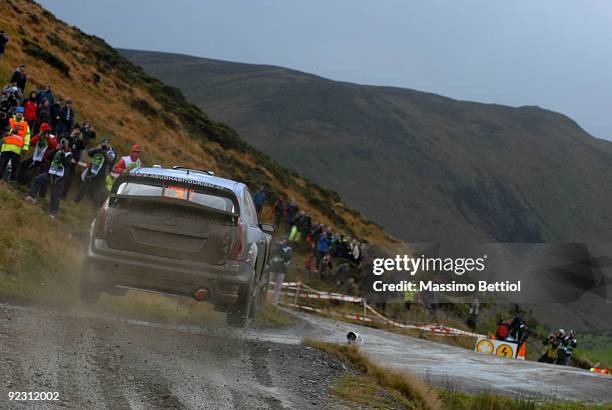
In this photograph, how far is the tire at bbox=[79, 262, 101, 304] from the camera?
10.4 meters

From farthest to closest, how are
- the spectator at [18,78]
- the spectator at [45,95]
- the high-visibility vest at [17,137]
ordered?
the spectator at [18,78], the spectator at [45,95], the high-visibility vest at [17,137]

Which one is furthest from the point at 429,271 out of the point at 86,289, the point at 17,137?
the point at 86,289

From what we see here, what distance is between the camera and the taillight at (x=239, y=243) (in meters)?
10.1

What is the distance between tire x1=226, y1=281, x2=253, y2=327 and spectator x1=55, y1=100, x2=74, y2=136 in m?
13.6

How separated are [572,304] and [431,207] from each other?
10516 cm

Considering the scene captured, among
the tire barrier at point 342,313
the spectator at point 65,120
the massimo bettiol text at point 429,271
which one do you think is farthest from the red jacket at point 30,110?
the massimo bettiol text at point 429,271

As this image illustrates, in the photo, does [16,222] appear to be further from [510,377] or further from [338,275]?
[338,275]

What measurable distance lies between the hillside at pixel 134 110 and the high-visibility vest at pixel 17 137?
11.5 metres

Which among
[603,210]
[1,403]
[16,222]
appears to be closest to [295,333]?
[16,222]

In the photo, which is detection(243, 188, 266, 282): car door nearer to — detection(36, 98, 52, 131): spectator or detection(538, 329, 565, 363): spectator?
detection(36, 98, 52, 131): spectator

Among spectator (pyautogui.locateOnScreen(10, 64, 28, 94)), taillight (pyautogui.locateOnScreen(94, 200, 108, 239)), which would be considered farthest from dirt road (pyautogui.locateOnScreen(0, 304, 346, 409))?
spectator (pyautogui.locateOnScreen(10, 64, 28, 94))

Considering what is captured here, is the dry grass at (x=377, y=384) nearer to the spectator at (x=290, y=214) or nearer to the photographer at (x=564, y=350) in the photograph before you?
the photographer at (x=564, y=350)

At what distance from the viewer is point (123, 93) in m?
49.7

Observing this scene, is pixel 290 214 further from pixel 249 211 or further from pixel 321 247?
pixel 249 211
